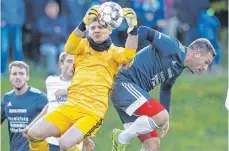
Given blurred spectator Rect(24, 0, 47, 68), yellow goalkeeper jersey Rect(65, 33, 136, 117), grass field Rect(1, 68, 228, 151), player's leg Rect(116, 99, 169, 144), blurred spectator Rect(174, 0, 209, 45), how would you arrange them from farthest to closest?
1. blurred spectator Rect(174, 0, 209, 45)
2. blurred spectator Rect(24, 0, 47, 68)
3. grass field Rect(1, 68, 228, 151)
4. player's leg Rect(116, 99, 169, 144)
5. yellow goalkeeper jersey Rect(65, 33, 136, 117)

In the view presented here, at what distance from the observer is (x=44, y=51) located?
26.0 metres

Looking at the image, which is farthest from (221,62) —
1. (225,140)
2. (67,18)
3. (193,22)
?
(225,140)

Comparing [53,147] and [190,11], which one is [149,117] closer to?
[53,147]

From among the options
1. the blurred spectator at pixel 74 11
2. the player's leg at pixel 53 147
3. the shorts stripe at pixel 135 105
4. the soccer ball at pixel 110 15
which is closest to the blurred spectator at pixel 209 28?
the blurred spectator at pixel 74 11

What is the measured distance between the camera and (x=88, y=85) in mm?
13969

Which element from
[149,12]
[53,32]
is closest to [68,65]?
[53,32]

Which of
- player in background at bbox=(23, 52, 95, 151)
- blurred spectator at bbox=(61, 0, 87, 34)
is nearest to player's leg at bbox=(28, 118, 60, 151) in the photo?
player in background at bbox=(23, 52, 95, 151)

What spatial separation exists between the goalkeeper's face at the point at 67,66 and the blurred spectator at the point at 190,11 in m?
12.3

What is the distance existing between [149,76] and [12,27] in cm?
1121

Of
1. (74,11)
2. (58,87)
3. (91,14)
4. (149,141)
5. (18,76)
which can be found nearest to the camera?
(91,14)

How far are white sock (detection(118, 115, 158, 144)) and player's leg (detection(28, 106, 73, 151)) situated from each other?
105 centimetres

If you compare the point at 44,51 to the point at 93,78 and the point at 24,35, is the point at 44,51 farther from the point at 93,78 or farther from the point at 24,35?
the point at 93,78

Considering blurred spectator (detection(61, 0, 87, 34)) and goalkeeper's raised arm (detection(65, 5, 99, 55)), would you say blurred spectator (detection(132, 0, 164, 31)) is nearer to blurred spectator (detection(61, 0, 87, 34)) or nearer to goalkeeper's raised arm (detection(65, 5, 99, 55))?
blurred spectator (detection(61, 0, 87, 34))

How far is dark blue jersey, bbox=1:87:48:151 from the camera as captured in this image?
52.1ft
